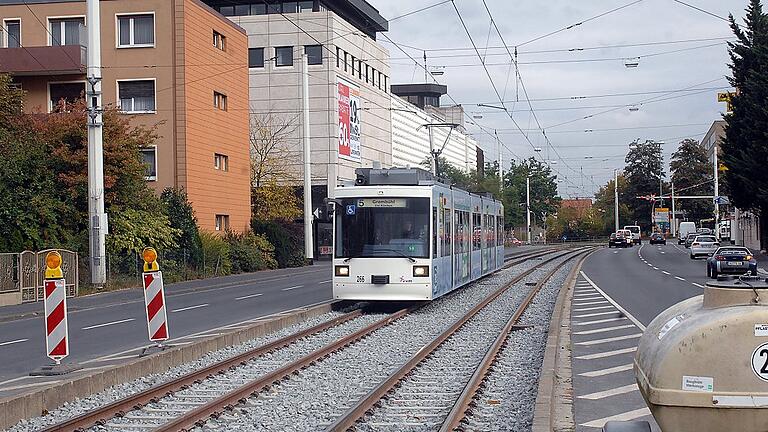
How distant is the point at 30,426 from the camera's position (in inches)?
397

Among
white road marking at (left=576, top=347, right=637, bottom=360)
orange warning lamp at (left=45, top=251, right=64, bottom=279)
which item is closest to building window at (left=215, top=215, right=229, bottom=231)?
white road marking at (left=576, top=347, right=637, bottom=360)

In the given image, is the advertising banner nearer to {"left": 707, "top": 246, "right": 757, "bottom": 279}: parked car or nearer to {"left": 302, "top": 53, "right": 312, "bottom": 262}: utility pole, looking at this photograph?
{"left": 302, "top": 53, "right": 312, "bottom": 262}: utility pole

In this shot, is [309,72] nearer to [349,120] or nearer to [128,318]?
[349,120]

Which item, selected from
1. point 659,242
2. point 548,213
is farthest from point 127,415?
point 548,213

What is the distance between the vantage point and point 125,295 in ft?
106

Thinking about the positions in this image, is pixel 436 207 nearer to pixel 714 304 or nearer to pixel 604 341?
pixel 604 341

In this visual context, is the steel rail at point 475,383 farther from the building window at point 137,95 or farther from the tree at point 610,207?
the tree at point 610,207

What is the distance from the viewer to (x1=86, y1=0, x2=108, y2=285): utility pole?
31.7 meters

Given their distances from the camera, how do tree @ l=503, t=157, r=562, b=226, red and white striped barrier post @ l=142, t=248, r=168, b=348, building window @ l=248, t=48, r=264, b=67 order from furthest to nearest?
tree @ l=503, t=157, r=562, b=226 → building window @ l=248, t=48, r=264, b=67 → red and white striped barrier post @ l=142, t=248, r=168, b=348

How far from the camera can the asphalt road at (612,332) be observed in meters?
10.2

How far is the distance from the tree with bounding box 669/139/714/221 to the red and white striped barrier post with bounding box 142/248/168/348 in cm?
12715

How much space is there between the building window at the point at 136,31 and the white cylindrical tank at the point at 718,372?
42.3m

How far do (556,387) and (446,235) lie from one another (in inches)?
506

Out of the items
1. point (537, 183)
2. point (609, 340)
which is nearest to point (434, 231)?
point (609, 340)
